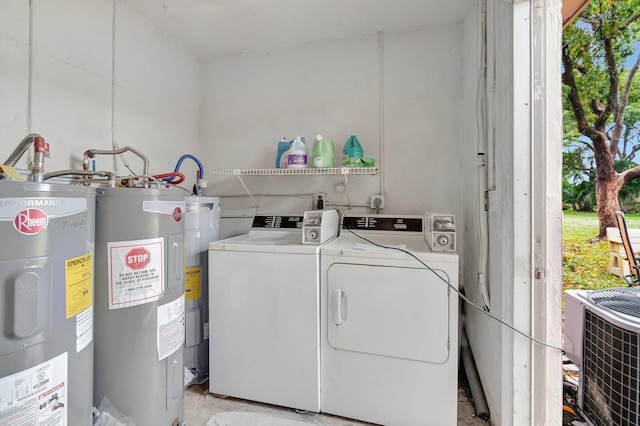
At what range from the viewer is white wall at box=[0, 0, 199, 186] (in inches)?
52.7

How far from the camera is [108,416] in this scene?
112cm

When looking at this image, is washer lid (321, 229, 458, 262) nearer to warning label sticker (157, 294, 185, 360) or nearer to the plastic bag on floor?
warning label sticker (157, 294, 185, 360)

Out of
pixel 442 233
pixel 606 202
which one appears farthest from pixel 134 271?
pixel 606 202

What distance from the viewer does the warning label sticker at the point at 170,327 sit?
1225mm

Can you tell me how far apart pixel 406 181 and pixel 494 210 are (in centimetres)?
86

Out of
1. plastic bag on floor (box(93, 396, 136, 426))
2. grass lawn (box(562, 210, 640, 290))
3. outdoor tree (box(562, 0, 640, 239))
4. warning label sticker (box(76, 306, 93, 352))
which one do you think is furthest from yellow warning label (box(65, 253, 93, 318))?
outdoor tree (box(562, 0, 640, 239))

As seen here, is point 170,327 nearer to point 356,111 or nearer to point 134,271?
point 134,271

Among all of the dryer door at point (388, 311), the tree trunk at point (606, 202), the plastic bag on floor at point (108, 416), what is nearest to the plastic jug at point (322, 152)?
the dryer door at point (388, 311)

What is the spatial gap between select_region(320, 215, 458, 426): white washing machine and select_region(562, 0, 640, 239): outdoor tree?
60.3 inches

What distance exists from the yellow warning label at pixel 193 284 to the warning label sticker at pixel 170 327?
411mm

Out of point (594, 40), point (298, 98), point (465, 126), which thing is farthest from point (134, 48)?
point (594, 40)

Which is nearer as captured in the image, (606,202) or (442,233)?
(442,233)

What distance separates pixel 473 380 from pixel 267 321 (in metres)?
1.31

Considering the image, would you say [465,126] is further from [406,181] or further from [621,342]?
[621,342]
